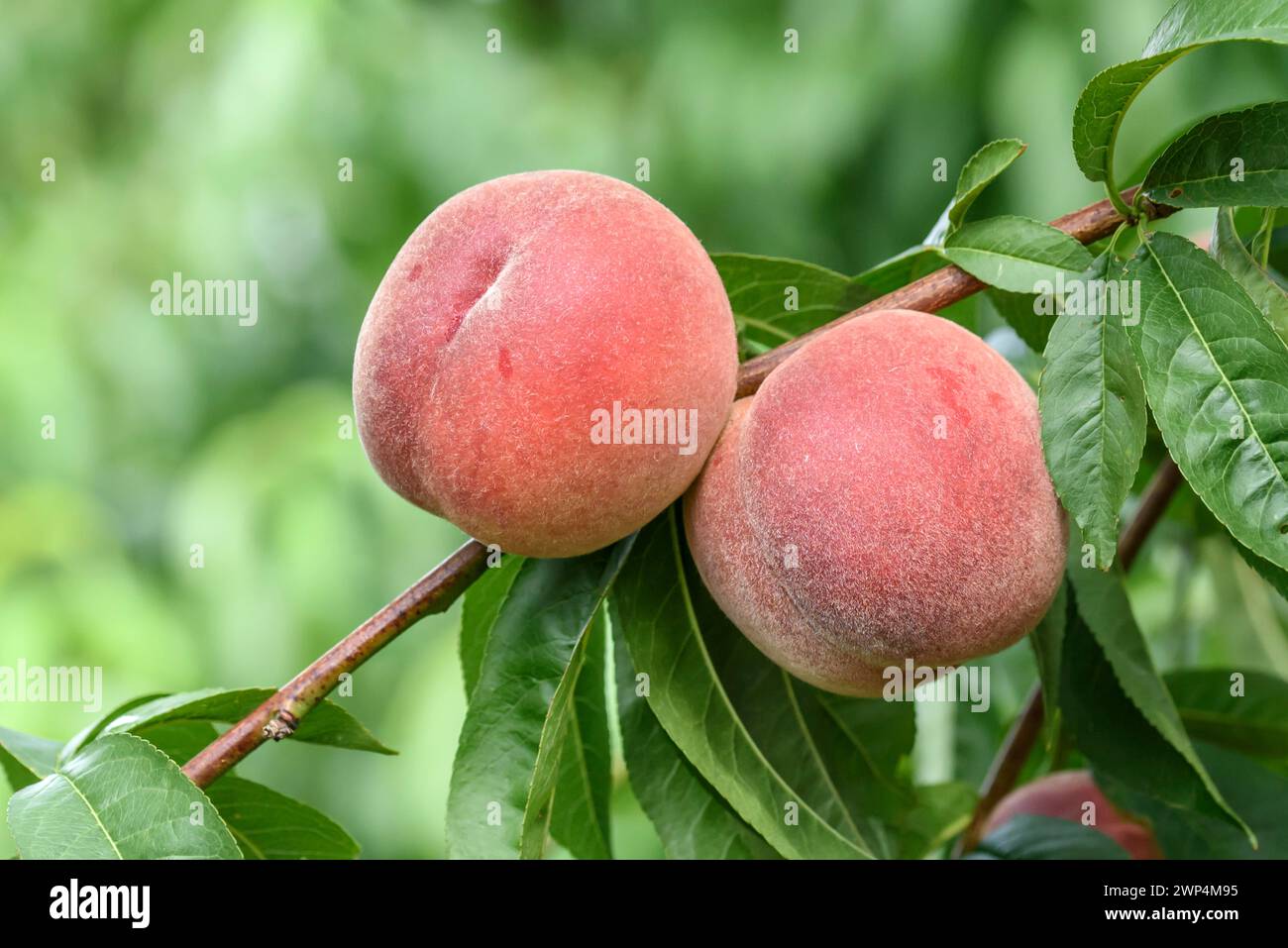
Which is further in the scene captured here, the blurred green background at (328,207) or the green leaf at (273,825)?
the blurred green background at (328,207)

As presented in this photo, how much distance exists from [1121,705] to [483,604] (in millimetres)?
318

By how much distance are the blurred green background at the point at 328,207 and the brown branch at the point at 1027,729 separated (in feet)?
0.70

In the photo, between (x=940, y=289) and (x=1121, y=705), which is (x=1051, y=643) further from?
(x=940, y=289)

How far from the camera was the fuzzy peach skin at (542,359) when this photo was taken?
0.44 m

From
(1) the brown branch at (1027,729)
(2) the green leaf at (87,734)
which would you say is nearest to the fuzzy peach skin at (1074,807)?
(1) the brown branch at (1027,729)

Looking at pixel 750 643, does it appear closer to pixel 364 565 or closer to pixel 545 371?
pixel 545 371

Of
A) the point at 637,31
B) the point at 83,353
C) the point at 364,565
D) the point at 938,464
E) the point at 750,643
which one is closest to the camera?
the point at 938,464

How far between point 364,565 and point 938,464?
1.08 m

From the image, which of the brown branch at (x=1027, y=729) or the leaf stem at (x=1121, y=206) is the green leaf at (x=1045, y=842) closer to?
the brown branch at (x=1027, y=729)

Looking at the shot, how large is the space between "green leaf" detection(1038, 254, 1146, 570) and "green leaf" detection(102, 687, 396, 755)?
0.29m

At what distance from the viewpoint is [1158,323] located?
44cm

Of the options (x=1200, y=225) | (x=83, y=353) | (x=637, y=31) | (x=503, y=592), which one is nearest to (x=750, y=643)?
(x=503, y=592)

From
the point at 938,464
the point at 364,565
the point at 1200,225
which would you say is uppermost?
the point at 1200,225

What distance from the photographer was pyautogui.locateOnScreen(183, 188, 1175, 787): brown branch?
1.57ft
